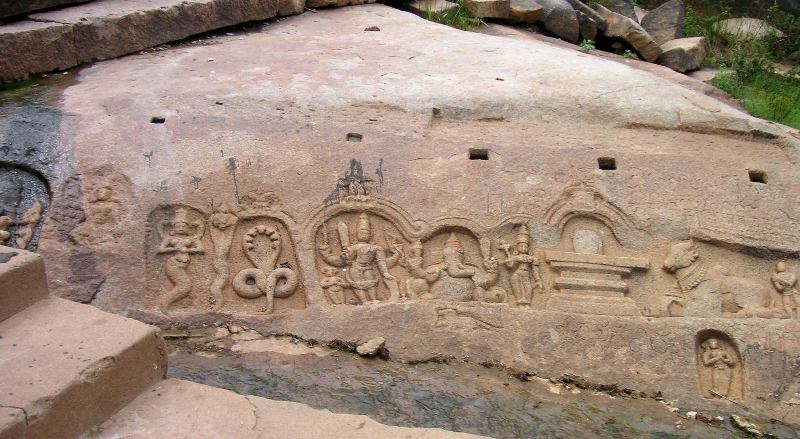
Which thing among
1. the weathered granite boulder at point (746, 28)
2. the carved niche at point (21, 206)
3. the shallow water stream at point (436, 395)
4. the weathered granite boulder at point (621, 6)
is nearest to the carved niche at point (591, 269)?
the shallow water stream at point (436, 395)

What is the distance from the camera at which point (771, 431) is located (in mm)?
4500

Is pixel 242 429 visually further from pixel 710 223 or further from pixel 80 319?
pixel 710 223

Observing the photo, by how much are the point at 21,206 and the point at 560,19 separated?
7390 millimetres

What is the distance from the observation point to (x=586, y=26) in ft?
34.6

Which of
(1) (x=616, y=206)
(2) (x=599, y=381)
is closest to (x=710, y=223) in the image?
(1) (x=616, y=206)

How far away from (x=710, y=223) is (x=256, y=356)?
3327 mm

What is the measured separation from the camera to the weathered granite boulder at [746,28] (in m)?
11.4

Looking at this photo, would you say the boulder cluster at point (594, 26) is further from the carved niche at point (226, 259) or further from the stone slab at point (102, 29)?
the carved niche at point (226, 259)

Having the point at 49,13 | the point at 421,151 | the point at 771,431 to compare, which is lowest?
the point at 771,431

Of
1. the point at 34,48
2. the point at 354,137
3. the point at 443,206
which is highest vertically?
the point at 34,48

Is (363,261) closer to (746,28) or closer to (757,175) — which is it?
(757,175)

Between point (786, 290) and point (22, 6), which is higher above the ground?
point (22, 6)

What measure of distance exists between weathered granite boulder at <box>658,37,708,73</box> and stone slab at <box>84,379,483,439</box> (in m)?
8.46

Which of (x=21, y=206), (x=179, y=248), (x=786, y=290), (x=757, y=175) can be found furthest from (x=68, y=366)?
(x=757, y=175)
